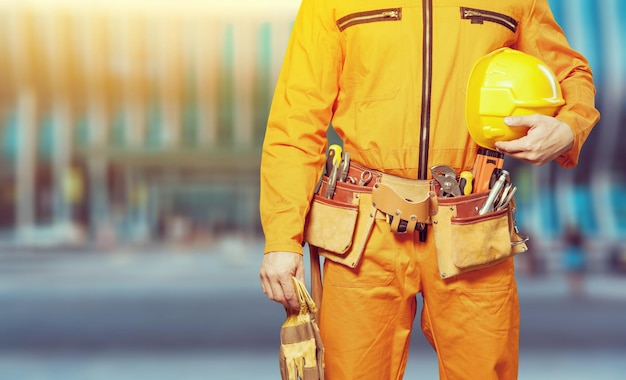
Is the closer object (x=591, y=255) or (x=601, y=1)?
(x=591, y=255)

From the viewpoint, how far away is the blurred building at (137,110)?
12.7 meters

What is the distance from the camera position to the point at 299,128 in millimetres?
1600

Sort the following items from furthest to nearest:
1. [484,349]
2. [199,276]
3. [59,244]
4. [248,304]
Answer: [59,244]
[199,276]
[248,304]
[484,349]

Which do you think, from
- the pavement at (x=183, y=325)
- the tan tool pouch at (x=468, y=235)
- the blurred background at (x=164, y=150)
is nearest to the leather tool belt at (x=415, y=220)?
the tan tool pouch at (x=468, y=235)

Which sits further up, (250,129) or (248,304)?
(250,129)

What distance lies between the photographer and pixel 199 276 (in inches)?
467

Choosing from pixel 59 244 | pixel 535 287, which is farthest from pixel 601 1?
pixel 59 244

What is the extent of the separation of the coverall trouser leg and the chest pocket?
0.21 meters

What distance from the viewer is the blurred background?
1192 centimetres

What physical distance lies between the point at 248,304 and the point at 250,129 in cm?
507

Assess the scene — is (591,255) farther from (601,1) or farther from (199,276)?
(199,276)

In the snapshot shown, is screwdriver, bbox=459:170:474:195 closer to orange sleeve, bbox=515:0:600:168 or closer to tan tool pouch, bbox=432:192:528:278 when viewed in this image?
tan tool pouch, bbox=432:192:528:278

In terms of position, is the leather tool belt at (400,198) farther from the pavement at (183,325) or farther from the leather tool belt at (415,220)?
the pavement at (183,325)

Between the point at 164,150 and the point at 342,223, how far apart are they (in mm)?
12208
